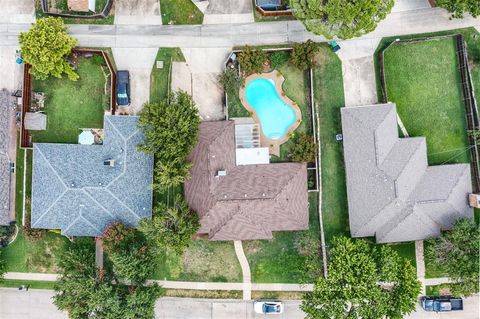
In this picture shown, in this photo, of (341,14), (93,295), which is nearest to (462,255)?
(341,14)

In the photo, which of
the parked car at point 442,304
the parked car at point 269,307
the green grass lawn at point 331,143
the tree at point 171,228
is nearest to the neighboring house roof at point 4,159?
the tree at point 171,228

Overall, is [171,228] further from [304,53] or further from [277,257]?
[304,53]

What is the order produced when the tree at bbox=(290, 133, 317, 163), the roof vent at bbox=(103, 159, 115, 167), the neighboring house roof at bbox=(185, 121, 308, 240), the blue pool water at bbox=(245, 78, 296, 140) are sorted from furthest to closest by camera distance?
the blue pool water at bbox=(245, 78, 296, 140)
the tree at bbox=(290, 133, 317, 163)
the roof vent at bbox=(103, 159, 115, 167)
the neighboring house roof at bbox=(185, 121, 308, 240)

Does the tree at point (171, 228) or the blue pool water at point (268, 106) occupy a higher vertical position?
the blue pool water at point (268, 106)

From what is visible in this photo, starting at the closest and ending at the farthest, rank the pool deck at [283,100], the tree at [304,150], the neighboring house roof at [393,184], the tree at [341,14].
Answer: the tree at [341,14] < the neighboring house roof at [393,184] < the tree at [304,150] < the pool deck at [283,100]

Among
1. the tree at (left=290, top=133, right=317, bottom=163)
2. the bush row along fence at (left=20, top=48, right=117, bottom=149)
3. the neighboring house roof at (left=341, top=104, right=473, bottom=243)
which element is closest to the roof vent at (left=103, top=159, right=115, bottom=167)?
the bush row along fence at (left=20, top=48, right=117, bottom=149)

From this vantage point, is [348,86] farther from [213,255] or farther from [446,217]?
[213,255]

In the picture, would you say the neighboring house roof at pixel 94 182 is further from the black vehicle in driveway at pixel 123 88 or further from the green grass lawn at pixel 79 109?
the green grass lawn at pixel 79 109

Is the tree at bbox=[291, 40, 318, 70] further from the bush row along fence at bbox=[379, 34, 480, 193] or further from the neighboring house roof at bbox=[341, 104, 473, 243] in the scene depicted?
the bush row along fence at bbox=[379, 34, 480, 193]
